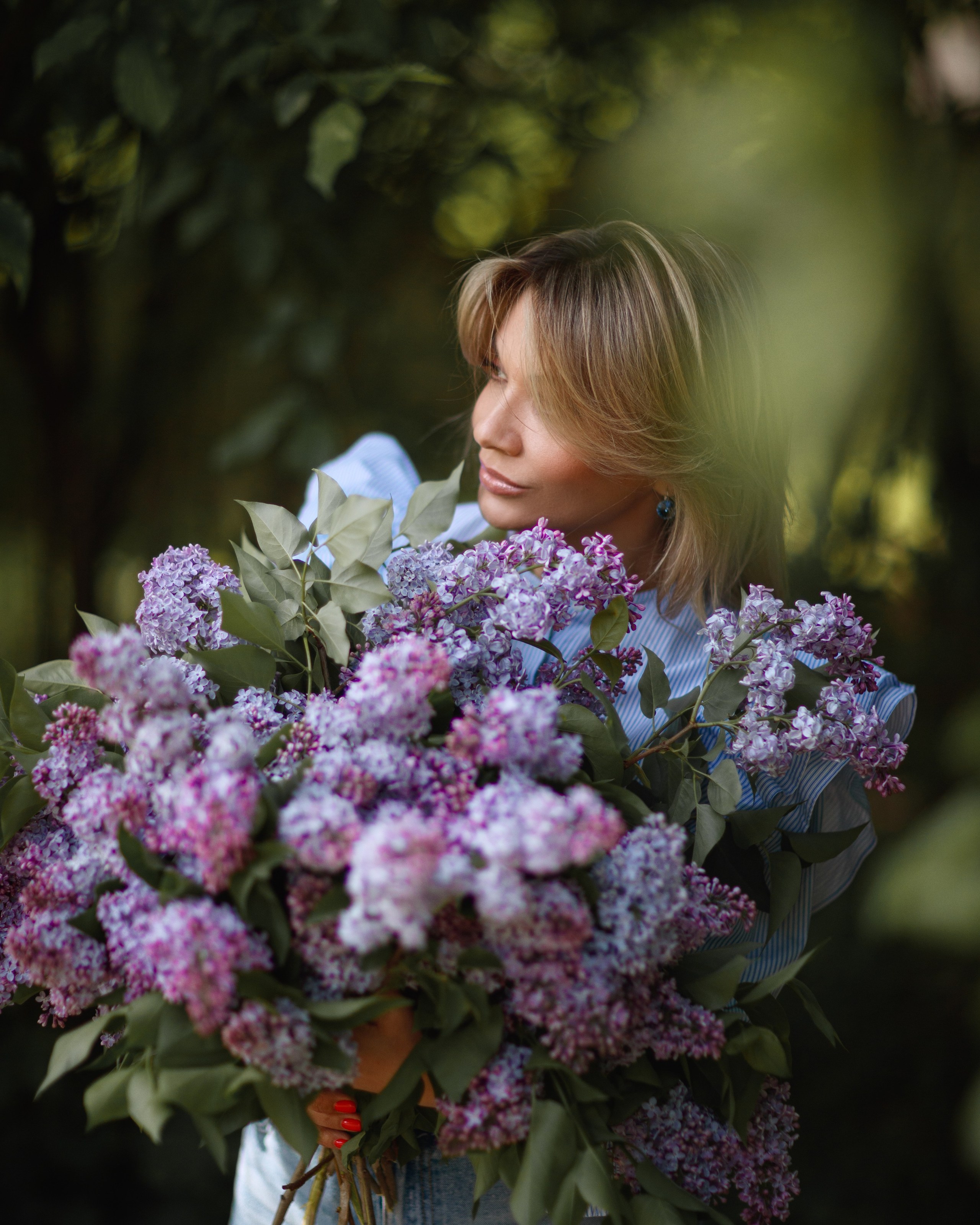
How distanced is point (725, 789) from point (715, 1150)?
0.21m

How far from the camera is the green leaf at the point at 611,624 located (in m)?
0.59

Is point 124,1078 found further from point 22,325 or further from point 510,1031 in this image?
point 22,325

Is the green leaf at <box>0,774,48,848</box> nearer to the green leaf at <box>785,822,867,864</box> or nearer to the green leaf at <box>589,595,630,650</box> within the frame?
the green leaf at <box>589,595,630,650</box>

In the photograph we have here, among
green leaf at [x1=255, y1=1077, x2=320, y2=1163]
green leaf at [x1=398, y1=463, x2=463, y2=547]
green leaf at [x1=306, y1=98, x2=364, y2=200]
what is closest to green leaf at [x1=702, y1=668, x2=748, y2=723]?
green leaf at [x1=398, y1=463, x2=463, y2=547]

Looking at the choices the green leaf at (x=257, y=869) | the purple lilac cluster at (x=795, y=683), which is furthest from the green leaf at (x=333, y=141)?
the green leaf at (x=257, y=869)

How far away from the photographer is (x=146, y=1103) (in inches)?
18.5

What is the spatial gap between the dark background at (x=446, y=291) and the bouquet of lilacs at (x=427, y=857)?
0.54 meters

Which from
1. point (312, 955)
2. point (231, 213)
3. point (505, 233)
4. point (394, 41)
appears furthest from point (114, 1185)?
point (394, 41)

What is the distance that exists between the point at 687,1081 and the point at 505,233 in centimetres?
120

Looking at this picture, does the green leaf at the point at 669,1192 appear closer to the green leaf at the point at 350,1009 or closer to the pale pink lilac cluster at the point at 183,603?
the green leaf at the point at 350,1009

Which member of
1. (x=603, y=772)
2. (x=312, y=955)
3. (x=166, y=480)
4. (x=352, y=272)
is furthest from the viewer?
(x=166, y=480)

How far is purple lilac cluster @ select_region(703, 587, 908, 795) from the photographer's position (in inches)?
22.5

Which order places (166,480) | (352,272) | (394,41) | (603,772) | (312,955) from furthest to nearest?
(166,480) → (352,272) → (394,41) → (603,772) → (312,955)

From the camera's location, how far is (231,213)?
1271 millimetres
